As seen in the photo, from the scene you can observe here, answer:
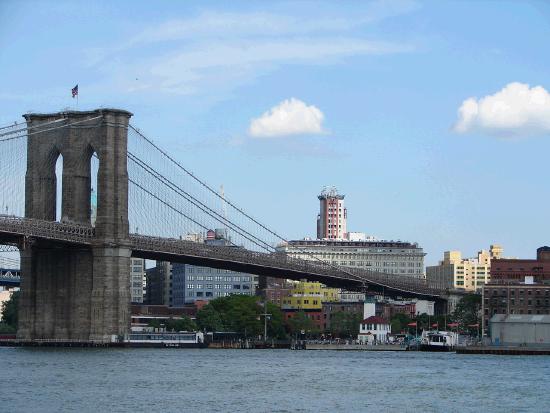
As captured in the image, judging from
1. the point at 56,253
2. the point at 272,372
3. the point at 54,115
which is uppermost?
the point at 54,115

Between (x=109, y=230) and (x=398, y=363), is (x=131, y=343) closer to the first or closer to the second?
(x=109, y=230)

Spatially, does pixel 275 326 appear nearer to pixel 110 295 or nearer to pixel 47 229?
pixel 110 295

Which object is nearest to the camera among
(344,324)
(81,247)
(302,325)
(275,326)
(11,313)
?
(81,247)

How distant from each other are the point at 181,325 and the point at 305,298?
2446 cm

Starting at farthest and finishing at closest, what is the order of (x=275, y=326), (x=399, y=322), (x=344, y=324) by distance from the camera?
1. (x=399, y=322)
2. (x=344, y=324)
3. (x=275, y=326)

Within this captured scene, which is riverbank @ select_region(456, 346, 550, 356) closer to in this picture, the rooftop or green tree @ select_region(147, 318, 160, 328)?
the rooftop

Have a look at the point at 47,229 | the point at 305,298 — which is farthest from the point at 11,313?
the point at 47,229

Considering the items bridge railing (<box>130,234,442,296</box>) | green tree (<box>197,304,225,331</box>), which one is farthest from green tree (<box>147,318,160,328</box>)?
bridge railing (<box>130,234,442,296</box>)

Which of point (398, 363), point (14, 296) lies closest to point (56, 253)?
point (398, 363)

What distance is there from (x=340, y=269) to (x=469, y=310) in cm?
1214

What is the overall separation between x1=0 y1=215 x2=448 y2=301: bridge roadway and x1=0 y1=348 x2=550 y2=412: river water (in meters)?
7.30

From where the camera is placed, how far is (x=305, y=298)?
161625 millimetres

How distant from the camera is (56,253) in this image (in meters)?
103

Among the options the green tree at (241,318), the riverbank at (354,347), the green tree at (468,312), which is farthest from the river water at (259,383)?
the green tree at (241,318)
